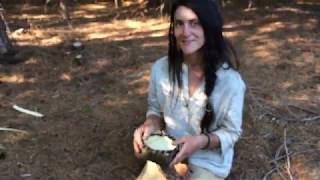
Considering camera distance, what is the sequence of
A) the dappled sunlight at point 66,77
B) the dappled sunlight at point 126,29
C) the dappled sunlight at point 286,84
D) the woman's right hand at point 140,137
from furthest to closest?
the dappled sunlight at point 126,29
the dappled sunlight at point 66,77
the dappled sunlight at point 286,84
the woman's right hand at point 140,137

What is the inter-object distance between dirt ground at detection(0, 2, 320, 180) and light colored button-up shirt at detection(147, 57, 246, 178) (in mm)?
408

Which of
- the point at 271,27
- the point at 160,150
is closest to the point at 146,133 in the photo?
the point at 160,150

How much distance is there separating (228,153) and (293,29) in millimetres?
2437

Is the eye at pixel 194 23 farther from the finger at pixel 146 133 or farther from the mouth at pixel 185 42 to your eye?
the finger at pixel 146 133

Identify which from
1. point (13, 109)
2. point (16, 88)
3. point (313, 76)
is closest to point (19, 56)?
point (16, 88)

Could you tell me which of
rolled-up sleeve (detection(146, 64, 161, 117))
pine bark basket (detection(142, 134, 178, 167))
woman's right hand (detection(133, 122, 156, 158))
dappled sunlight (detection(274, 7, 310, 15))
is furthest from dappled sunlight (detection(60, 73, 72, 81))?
dappled sunlight (detection(274, 7, 310, 15))

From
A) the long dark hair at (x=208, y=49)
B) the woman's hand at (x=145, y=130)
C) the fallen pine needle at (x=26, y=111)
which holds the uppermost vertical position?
the long dark hair at (x=208, y=49)

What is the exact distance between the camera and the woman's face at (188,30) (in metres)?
2.11

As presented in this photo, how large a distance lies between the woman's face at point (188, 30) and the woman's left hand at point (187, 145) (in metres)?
0.34

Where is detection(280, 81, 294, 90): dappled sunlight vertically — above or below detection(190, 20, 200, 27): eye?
below

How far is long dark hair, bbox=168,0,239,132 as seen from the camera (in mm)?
2092

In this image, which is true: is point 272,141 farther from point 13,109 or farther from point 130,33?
point 130,33

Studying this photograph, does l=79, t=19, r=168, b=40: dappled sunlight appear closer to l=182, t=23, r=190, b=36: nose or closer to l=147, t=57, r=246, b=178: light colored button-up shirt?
l=147, t=57, r=246, b=178: light colored button-up shirt

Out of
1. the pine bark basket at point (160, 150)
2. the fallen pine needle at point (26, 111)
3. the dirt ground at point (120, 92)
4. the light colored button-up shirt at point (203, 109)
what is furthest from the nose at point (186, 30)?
the fallen pine needle at point (26, 111)
